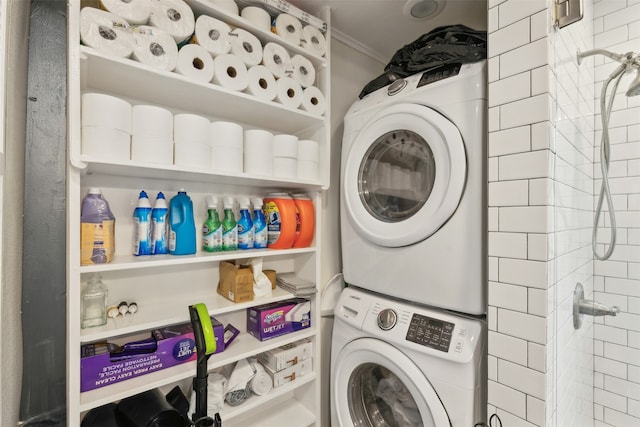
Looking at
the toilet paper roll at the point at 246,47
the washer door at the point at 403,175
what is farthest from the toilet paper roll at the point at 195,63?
the washer door at the point at 403,175

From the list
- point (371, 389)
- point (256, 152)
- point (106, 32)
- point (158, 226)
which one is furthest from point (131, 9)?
point (371, 389)

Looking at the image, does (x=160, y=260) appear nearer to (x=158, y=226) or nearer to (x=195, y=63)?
(x=158, y=226)

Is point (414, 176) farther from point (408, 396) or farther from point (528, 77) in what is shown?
point (408, 396)

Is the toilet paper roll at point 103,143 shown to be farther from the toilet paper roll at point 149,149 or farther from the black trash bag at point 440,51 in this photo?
the black trash bag at point 440,51

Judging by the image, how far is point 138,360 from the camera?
0.99 meters

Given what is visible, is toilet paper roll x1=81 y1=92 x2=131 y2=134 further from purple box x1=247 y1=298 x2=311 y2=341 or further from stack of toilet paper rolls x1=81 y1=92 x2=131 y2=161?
purple box x1=247 y1=298 x2=311 y2=341

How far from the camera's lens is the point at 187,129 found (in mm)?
1010

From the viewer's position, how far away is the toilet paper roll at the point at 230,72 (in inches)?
41.7

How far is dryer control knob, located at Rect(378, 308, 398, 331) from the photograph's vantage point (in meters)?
1.11

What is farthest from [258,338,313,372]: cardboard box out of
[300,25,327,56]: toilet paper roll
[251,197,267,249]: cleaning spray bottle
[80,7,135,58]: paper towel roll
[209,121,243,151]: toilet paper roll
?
[300,25,327,56]: toilet paper roll

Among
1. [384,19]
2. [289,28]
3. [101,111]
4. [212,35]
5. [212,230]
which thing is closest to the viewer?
[101,111]

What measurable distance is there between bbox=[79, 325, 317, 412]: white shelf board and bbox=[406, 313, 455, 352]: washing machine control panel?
1.75 feet

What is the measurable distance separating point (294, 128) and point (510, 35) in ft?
3.10

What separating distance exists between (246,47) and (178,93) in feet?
1.07
